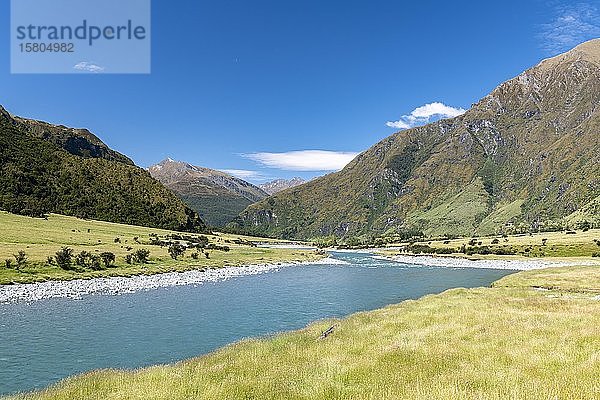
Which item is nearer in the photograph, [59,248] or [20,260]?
[20,260]

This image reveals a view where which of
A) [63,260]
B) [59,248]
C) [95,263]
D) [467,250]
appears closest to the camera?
[63,260]

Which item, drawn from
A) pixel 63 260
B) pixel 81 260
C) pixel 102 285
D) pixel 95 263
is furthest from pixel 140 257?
pixel 102 285

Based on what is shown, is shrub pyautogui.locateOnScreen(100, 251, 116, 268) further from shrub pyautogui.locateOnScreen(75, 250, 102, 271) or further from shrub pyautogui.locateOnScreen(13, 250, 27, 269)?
shrub pyautogui.locateOnScreen(13, 250, 27, 269)

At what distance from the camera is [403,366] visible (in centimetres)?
1741

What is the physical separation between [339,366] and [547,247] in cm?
16185

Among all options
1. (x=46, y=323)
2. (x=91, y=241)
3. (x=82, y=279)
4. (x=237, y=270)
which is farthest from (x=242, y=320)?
(x=91, y=241)

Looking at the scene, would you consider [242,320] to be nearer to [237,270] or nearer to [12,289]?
[12,289]

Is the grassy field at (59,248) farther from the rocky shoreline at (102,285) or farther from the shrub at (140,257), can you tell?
the rocky shoreline at (102,285)

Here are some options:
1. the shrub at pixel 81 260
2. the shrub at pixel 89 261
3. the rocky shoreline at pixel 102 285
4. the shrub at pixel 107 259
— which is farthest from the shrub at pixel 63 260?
the rocky shoreline at pixel 102 285

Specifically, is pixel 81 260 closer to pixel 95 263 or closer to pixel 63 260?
pixel 95 263

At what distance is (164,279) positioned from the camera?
74.8 m

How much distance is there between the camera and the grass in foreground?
550 inches

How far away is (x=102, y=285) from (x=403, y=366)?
58.7 meters

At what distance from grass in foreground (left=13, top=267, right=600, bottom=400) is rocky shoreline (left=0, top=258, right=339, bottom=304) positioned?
39154mm
